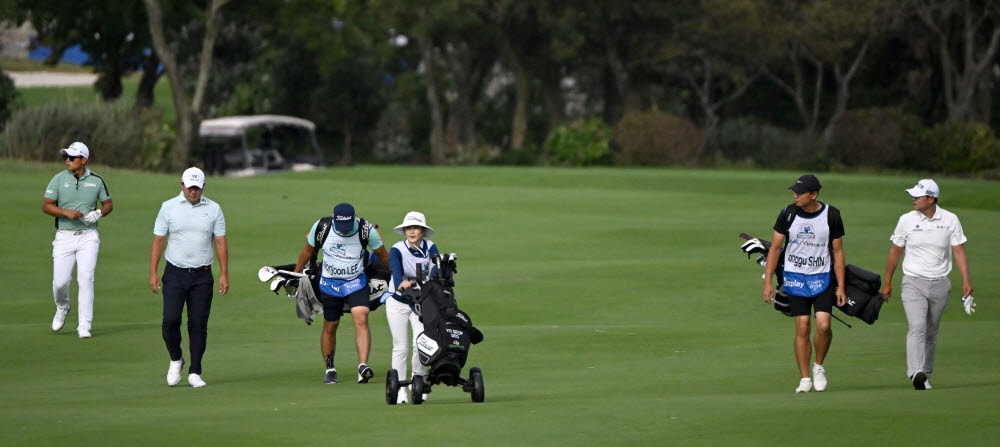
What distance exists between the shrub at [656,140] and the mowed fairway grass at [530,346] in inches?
800

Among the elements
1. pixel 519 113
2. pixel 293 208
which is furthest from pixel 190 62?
pixel 293 208

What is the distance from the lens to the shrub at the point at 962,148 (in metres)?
51.2

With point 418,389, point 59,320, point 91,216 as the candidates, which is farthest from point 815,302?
point 59,320

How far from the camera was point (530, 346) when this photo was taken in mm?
16656

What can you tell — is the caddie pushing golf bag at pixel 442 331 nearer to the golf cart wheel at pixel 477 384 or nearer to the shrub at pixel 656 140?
the golf cart wheel at pixel 477 384

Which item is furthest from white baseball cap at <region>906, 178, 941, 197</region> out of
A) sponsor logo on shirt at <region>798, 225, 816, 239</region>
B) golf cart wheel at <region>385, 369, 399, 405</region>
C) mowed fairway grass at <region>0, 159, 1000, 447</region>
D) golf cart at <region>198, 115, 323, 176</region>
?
golf cart at <region>198, 115, 323, 176</region>

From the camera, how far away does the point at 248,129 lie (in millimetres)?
54844

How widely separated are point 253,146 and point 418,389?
145 ft

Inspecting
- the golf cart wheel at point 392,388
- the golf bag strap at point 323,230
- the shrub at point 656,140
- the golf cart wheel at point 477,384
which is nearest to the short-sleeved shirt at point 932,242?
the golf cart wheel at point 477,384

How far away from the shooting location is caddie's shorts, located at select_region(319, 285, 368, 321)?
13.5 meters

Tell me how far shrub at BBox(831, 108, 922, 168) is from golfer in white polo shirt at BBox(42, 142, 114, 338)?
42158 mm

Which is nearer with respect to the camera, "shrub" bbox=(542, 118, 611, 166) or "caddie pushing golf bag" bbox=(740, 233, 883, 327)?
"caddie pushing golf bag" bbox=(740, 233, 883, 327)

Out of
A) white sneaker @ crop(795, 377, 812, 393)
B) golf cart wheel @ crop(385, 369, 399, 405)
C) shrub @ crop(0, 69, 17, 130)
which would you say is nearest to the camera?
golf cart wheel @ crop(385, 369, 399, 405)

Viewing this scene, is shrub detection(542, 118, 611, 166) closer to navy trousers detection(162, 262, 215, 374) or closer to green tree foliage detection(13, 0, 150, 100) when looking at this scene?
green tree foliage detection(13, 0, 150, 100)
